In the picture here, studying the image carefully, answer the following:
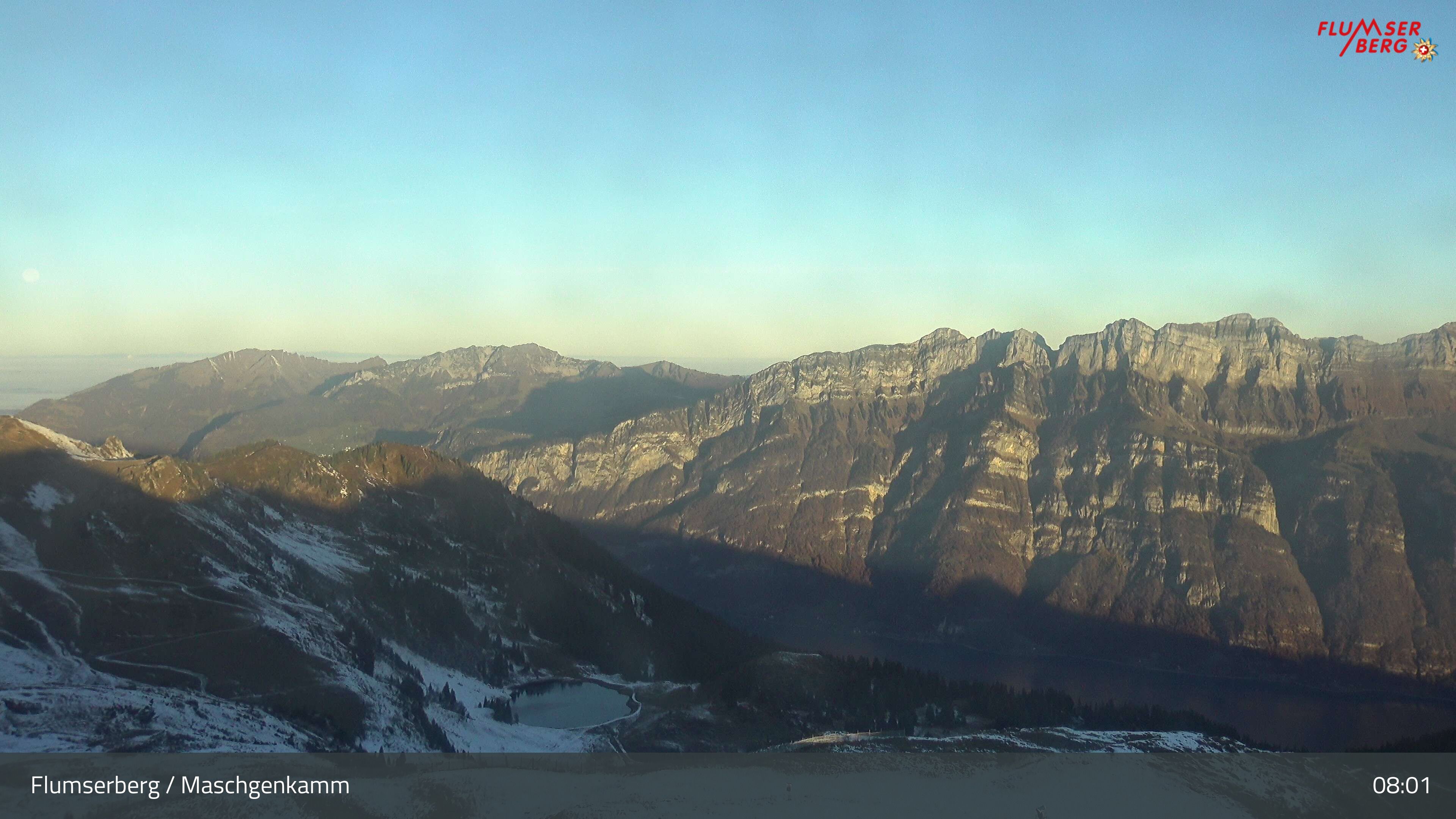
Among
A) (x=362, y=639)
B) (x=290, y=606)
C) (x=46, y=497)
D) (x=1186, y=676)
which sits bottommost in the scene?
(x=1186, y=676)

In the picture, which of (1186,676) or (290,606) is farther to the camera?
(1186,676)

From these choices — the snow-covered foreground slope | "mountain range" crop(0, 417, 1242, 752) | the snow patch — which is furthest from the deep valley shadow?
the snow patch

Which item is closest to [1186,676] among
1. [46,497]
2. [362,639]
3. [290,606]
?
[362,639]

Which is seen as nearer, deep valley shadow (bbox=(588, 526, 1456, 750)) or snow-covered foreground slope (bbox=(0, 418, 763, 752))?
snow-covered foreground slope (bbox=(0, 418, 763, 752))

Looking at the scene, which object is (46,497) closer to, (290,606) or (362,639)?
(290,606)

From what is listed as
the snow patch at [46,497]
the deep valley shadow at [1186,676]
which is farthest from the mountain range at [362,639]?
the deep valley shadow at [1186,676]

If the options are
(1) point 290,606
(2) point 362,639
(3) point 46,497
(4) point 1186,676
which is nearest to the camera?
(3) point 46,497

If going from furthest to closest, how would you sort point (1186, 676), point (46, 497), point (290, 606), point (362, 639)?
1. point (1186, 676)
2. point (362, 639)
3. point (290, 606)
4. point (46, 497)

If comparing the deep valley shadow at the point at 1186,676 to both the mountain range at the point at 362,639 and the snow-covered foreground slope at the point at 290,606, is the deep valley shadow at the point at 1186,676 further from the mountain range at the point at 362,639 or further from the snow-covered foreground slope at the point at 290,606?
the snow-covered foreground slope at the point at 290,606

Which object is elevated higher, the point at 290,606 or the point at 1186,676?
the point at 290,606

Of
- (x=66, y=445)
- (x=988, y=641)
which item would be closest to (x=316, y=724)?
(x=66, y=445)

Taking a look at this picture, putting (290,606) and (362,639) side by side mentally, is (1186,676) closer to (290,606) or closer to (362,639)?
(362,639)

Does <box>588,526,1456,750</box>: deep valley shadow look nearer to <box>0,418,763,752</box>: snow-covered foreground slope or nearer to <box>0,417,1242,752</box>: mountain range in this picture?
<box>0,417,1242,752</box>: mountain range
